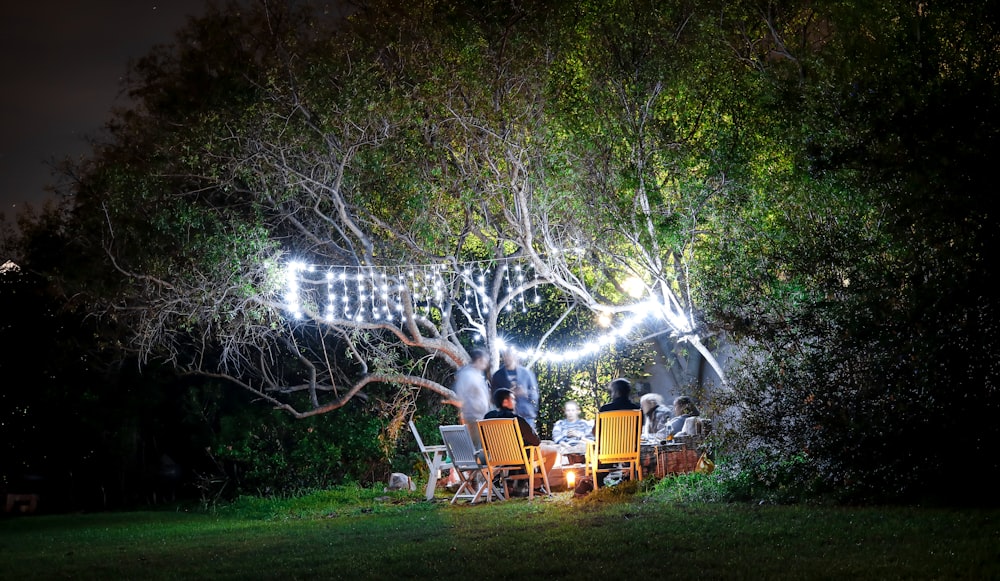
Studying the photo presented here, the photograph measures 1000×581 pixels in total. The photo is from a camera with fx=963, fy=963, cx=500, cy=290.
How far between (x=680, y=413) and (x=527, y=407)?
181cm

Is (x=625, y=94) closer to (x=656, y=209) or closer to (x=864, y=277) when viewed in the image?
(x=656, y=209)

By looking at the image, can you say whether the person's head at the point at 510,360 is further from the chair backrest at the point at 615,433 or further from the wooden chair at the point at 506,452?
the chair backrest at the point at 615,433

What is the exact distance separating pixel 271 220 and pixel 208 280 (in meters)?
1.80

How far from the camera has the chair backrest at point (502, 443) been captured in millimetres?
9445

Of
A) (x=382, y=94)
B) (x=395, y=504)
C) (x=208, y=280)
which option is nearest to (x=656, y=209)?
(x=382, y=94)

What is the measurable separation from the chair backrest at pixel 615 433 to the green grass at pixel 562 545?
412mm

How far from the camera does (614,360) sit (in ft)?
50.0

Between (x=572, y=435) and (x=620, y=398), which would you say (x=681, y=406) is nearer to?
(x=572, y=435)

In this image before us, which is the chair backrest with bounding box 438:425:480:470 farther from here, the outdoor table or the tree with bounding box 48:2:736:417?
the tree with bounding box 48:2:736:417

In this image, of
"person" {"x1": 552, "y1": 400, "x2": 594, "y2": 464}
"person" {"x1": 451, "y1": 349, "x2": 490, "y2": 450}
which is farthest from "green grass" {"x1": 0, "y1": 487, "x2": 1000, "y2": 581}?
"person" {"x1": 451, "y1": 349, "x2": 490, "y2": 450}

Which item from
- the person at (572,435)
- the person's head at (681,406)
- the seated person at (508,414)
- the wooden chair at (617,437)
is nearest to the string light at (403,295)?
the person's head at (681,406)

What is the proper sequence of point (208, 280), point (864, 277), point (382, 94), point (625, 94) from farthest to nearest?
point (208, 280), point (382, 94), point (625, 94), point (864, 277)

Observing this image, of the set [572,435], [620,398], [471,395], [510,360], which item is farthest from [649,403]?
[471,395]

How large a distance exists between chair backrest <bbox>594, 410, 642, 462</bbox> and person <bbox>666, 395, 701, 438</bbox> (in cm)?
126
